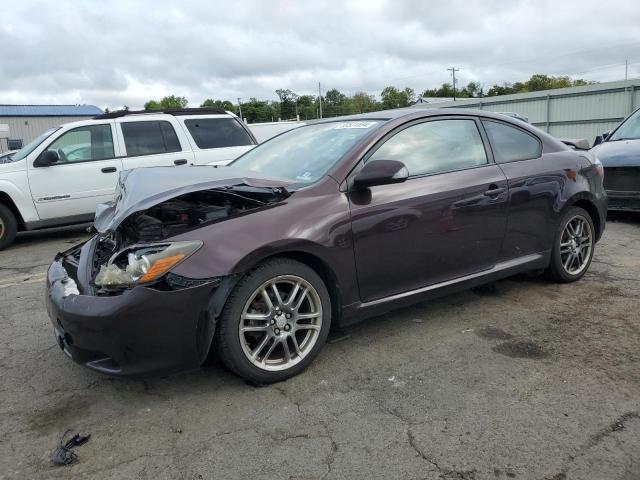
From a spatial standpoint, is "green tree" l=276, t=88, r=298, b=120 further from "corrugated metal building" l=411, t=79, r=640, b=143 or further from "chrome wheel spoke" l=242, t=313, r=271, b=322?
"chrome wheel spoke" l=242, t=313, r=271, b=322

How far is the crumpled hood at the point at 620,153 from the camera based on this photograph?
742 centimetres

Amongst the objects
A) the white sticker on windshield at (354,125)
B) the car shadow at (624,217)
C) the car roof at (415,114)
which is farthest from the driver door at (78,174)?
the car shadow at (624,217)

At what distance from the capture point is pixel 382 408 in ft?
9.43

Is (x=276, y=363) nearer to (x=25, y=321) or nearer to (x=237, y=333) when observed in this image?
(x=237, y=333)

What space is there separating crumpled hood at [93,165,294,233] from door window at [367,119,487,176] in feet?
2.79

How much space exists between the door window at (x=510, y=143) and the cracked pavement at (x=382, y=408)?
4.09 ft

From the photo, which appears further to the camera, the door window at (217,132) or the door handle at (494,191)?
the door window at (217,132)

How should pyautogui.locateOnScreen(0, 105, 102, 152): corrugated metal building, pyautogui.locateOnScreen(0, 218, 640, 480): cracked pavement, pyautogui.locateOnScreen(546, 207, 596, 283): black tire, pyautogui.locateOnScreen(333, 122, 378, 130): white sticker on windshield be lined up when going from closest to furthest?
pyautogui.locateOnScreen(0, 218, 640, 480): cracked pavement → pyautogui.locateOnScreen(333, 122, 378, 130): white sticker on windshield → pyautogui.locateOnScreen(546, 207, 596, 283): black tire → pyautogui.locateOnScreen(0, 105, 102, 152): corrugated metal building

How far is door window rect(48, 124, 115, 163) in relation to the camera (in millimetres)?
7934

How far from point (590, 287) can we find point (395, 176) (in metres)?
2.52

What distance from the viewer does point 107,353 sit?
281cm

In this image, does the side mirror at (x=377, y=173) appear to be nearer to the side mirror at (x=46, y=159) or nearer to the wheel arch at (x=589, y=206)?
the wheel arch at (x=589, y=206)

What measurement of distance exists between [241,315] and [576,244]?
3300 mm

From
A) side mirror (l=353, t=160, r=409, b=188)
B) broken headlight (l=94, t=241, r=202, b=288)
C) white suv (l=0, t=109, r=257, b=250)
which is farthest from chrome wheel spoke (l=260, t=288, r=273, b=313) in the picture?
white suv (l=0, t=109, r=257, b=250)
